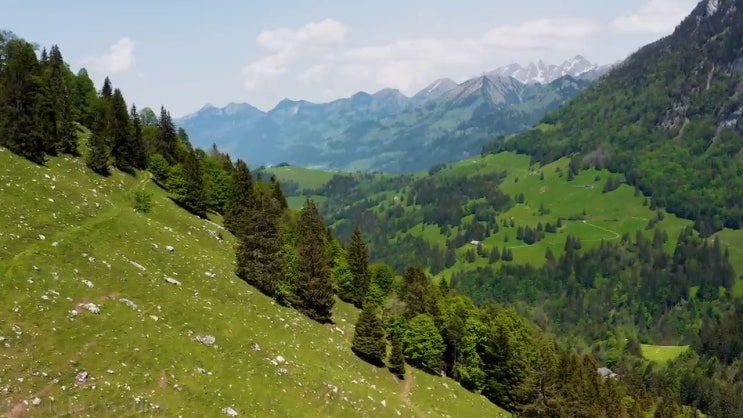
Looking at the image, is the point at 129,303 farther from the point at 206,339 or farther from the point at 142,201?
the point at 142,201

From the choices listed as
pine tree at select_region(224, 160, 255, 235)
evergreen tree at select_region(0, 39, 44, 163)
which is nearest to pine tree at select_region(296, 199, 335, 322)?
pine tree at select_region(224, 160, 255, 235)

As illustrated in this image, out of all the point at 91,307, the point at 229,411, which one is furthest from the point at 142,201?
the point at 229,411

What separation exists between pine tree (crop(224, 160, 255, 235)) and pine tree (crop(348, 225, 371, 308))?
796 inches

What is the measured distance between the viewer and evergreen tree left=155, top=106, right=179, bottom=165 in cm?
11069

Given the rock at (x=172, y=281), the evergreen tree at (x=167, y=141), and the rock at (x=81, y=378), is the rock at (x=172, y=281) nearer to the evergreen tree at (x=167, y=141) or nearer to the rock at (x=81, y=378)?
the rock at (x=81, y=378)

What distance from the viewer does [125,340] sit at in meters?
46.0

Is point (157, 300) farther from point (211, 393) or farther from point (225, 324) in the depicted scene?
point (211, 393)

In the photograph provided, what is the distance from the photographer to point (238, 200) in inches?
3900

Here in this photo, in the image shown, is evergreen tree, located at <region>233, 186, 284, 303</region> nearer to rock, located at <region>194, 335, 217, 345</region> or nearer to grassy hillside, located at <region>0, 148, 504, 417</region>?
grassy hillside, located at <region>0, 148, 504, 417</region>

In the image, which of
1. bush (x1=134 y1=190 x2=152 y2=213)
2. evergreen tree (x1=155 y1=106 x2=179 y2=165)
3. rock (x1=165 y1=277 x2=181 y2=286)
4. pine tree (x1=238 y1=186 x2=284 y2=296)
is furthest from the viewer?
evergreen tree (x1=155 y1=106 x2=179 y2=165)

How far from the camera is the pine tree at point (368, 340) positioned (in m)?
71.0

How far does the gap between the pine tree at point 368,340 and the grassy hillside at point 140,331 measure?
1.76m

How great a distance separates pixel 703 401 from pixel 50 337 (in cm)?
19321

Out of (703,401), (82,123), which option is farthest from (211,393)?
(703,401)
